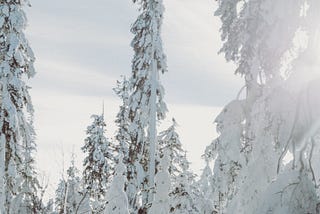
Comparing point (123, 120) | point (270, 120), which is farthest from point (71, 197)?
point (270, 120)

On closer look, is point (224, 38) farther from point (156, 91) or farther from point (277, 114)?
point (156, 91)

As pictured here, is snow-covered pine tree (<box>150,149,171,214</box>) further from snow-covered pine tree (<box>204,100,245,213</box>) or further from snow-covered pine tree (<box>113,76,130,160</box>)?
snow-covered pine tree (<box>113,76,130,160</box>)

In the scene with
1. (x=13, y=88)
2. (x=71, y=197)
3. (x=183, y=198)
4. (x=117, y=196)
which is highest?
(x=13, y=88)

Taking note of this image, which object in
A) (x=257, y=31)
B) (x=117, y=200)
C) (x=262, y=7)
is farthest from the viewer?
(x=117, y=200)

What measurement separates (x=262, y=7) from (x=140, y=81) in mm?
16096

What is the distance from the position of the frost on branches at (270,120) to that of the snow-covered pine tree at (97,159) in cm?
2464

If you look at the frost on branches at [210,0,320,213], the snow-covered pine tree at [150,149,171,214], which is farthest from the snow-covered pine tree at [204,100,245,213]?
the snow-covered pine tree at [150,149,171,214]

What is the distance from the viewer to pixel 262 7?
446cm

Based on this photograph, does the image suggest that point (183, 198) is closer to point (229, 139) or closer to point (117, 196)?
point (117, 196)

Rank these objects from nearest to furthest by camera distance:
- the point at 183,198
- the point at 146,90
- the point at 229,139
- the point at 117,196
Result: the point at 229,139, the point at 183,198, the point at 117,196, the point at 146,90

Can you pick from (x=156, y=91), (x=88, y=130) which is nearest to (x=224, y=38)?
(x=156, y=91)

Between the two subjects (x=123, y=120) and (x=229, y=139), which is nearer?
(x=229, y=139)

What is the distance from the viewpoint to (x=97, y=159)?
98.1 ft

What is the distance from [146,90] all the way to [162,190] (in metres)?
9.77
